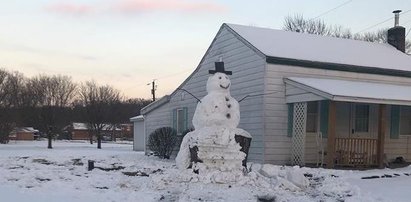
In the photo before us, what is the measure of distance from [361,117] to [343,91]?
3.77m

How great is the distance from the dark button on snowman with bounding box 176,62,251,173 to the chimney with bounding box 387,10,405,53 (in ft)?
50.3

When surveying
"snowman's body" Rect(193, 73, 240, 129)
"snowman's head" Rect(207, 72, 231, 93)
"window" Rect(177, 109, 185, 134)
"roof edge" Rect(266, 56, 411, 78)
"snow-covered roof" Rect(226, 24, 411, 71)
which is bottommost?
"window" Rect(177, 109, 185, 134)

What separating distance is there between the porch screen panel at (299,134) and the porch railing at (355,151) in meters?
1.12

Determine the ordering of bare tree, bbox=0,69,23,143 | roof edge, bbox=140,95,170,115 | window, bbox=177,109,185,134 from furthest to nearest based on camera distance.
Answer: bare tree, bbox=0,69,23,143
roof edge, bbox=140,95,170,115
window, bbox=177,109,185,134

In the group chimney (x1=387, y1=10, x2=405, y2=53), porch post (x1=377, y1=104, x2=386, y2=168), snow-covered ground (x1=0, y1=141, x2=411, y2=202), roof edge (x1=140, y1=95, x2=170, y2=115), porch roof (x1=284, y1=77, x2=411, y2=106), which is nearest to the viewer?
snow-covered ground (x1=0, y1=141, x2=411, y2=202)

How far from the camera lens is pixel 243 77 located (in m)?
18.6

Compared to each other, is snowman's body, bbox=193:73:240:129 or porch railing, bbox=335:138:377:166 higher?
snowman's body, bbox=193:73:240:129

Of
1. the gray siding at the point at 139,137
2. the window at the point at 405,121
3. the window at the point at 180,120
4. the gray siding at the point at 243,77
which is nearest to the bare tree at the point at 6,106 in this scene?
the gray siding at the point at 139,137

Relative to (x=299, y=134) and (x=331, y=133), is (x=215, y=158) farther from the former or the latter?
(x=299, y=134)

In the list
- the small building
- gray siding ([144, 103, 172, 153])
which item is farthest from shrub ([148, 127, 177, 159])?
the small building

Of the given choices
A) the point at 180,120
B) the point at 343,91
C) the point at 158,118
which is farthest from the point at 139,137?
the point at 343,91

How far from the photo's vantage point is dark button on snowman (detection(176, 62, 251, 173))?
1115 cm

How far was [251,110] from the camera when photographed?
17891 mm

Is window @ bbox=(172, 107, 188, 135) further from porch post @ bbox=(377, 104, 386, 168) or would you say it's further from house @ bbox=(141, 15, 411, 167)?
porch post @ bbox=(377, 104, 386, 168)
